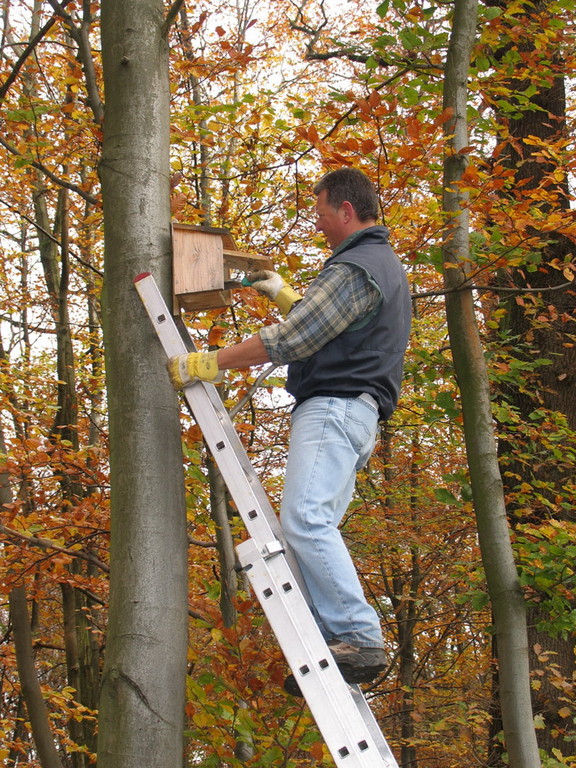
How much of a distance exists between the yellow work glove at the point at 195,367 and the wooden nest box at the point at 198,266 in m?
0.31

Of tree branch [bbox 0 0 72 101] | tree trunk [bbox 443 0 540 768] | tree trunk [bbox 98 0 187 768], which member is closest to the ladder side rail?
tree trunk [bbox 98 0 187 768]

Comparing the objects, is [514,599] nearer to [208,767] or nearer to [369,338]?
[208,767]

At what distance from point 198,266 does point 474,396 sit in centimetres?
239

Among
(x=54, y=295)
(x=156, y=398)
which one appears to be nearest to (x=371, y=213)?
(x=156, y=398)

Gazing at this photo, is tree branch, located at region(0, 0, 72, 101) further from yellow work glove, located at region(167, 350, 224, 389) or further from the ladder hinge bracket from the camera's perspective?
the ladder hinge bracket

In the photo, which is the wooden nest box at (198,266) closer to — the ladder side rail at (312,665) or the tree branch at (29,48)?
the ladder side rail at (312,665)

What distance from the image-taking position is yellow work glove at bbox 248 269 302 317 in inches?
129

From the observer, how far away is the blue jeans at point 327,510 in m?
2.53

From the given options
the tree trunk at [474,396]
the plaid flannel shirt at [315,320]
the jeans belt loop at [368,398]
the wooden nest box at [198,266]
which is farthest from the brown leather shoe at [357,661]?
the tree trunk at [474,396]

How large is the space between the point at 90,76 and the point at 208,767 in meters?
3.36

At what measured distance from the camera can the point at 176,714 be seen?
8.52ft

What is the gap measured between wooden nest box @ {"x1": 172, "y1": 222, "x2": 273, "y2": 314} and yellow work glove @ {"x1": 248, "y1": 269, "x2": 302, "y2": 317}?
6.5 inches

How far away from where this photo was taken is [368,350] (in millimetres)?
2836

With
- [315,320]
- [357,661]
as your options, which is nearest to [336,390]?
[315,320]
